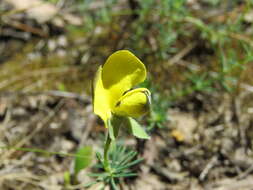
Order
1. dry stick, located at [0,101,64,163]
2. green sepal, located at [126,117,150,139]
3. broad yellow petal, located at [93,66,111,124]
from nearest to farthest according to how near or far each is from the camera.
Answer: broad yellow petal, located at [93,66,111,124] → green sepal, located at [126,117,150,139] → dry stick, located at [0,101,64,163]

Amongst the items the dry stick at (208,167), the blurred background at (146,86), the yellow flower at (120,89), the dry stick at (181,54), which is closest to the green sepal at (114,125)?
the yellow flower at (120,89)

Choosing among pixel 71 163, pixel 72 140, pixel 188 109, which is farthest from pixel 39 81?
pixel 188 109

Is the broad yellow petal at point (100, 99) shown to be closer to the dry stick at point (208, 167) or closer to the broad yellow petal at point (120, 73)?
the broad yellow petal at point (120, 73)

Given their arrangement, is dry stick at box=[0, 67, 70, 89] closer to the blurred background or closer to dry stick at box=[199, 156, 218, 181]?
the blurred background

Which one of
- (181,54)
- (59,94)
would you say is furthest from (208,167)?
(59,94)

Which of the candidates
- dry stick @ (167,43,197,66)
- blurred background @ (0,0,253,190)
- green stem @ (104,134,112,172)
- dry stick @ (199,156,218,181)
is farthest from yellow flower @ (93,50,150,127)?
dry stick @ (167,43,197,66)

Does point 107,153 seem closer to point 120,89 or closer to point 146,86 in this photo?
point 120,89

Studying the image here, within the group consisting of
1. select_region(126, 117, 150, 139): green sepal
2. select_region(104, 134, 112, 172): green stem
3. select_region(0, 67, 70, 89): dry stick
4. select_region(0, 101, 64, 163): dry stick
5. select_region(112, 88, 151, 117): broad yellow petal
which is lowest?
select_region(0, 101, 64, 163): dry stick
